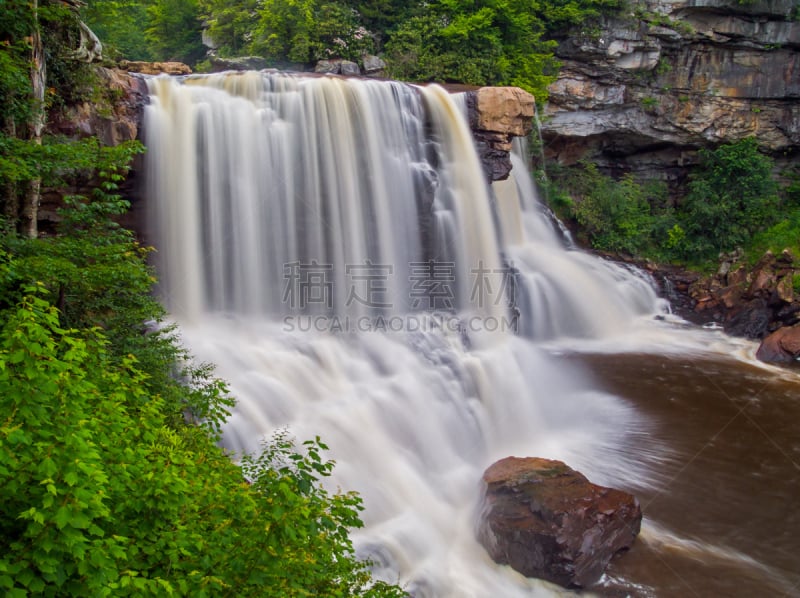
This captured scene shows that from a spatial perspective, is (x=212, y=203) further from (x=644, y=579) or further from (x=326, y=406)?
(x=644, y=579)

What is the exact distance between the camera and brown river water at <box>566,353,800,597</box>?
259 inches

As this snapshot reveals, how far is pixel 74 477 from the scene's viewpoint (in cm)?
264

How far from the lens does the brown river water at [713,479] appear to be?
659 centimetres

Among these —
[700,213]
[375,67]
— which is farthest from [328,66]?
[700,213]

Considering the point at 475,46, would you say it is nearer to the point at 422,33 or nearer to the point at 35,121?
the point at 422,33

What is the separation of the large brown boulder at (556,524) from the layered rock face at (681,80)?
1294 cm

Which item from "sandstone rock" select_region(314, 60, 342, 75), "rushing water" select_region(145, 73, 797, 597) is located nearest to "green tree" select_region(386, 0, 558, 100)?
"sandstone rock" select_region(314, 60, 342, 75)

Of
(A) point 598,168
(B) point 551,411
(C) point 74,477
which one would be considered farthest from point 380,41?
(C) point 74,477

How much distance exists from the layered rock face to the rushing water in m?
5.89

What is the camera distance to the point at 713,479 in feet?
27.5

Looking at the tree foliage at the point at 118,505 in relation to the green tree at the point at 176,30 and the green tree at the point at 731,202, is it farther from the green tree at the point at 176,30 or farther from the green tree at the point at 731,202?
the green tree at the point at 176,30

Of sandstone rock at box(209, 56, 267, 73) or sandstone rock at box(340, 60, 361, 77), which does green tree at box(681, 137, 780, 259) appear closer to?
sandstone rock at box(340, 60, 361, 77)

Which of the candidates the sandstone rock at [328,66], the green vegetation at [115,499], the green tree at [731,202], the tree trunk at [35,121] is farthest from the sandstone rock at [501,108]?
the green vegetation at [115,499]

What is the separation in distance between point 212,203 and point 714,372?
34.6 ft
